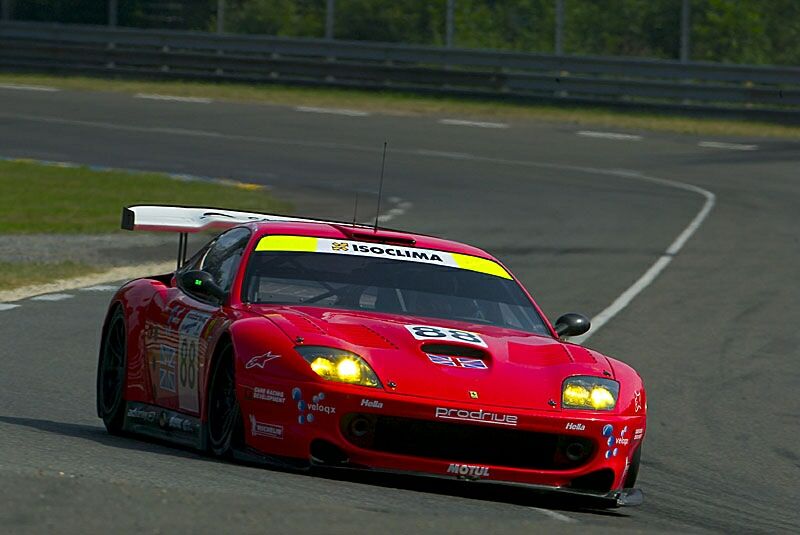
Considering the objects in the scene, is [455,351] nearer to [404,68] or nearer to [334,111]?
[334,111]

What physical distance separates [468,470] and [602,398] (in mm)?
725

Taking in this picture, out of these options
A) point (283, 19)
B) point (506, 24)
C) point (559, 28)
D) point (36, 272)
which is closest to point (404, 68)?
point (506, 24)

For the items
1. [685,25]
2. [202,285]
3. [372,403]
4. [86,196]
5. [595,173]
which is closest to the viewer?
[372,403]

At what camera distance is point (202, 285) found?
27.4 ft

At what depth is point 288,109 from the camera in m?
37.8

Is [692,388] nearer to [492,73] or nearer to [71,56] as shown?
[492,73]

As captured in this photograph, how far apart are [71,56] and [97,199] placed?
57.5 feet

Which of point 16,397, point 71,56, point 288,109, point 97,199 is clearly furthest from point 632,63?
point 16,397

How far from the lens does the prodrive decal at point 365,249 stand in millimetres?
8719

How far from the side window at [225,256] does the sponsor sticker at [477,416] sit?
1.62 m

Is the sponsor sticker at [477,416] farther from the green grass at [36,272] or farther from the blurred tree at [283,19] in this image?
the blurred tree at [283,19]

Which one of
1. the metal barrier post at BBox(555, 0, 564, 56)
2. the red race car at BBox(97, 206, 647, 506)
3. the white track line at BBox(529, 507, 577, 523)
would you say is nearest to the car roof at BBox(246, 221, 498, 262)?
the red race car at BBox(97, 206, 647, 506)

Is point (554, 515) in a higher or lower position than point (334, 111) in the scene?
lower

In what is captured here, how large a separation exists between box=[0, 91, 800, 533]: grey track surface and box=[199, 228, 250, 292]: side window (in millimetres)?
956
